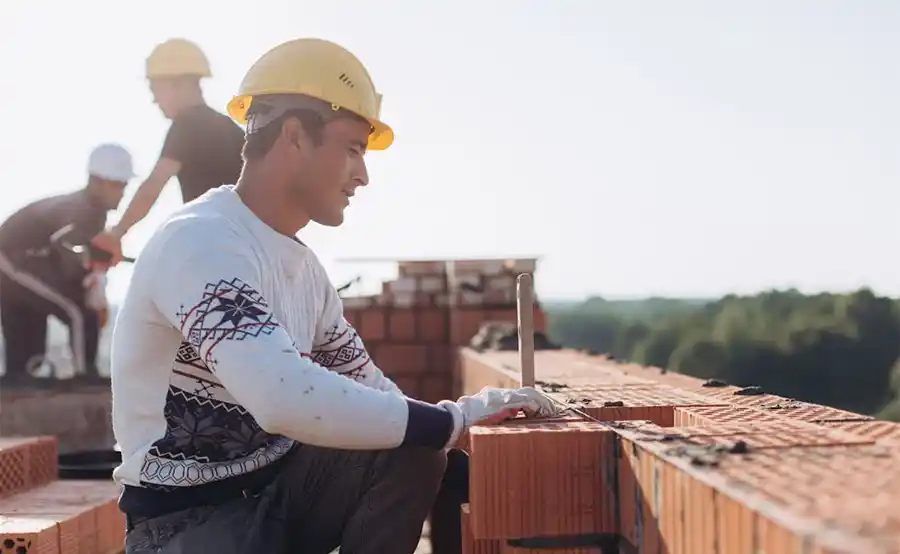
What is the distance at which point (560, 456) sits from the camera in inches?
88.0

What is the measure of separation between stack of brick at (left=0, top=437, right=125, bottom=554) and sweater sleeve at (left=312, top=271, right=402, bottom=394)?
949mm

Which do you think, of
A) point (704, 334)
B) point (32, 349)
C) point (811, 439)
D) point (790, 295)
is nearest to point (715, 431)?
point (811, 439)

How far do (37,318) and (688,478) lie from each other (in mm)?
7038

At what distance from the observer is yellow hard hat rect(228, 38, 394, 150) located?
2.55 meters

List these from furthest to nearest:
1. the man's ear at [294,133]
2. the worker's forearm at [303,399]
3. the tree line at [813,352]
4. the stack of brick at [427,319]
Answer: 1. the tree line at [813,352]
2. the stack of brick at [427,319]
3. the man's ear at [294,133]
4. the worker's forearm at [303,399]

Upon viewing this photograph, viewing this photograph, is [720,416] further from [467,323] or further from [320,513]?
[467,323]

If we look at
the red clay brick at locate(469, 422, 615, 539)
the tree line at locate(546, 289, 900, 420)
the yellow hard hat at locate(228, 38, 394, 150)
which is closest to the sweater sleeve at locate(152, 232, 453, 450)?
the red clay brick at locate(469, 422, 615, 539)

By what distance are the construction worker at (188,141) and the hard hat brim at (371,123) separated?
6.33 ft

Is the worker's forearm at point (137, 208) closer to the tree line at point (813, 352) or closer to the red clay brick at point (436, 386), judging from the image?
the red clay brick at point (436, 386)

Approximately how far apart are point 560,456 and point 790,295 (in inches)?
1823

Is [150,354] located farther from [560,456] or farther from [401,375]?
[401,375]

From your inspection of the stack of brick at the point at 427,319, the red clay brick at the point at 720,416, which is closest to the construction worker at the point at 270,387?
the red clay brick at the point at 720,416

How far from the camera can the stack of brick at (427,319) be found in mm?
8172

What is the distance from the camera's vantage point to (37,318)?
25.8 feet
